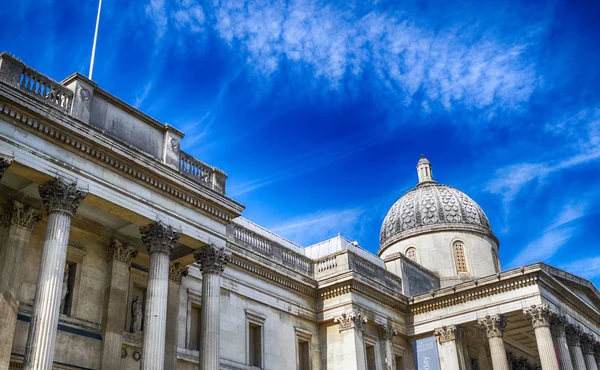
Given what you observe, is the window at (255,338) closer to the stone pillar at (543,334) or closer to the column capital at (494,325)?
the column capital at (494,325)

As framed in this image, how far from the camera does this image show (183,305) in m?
24.2

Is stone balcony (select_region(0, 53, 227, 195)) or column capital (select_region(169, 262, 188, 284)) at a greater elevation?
stone balcony (select_region(0, 53, 227, 195))

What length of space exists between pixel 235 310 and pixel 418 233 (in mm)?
17805

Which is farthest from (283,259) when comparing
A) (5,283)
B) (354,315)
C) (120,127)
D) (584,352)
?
(584,352)

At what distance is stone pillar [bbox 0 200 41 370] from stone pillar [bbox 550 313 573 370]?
868 inches

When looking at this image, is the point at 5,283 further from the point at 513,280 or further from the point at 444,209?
the point at 444,209

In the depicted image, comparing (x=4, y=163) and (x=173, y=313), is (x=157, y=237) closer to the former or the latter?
(x=173, y=313)

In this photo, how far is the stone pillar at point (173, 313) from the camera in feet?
72.7

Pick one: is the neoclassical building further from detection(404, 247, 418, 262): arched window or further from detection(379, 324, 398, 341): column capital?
detection(404, 247, 418, 262): arched window

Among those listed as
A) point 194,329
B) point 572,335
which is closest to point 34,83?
point 194,329

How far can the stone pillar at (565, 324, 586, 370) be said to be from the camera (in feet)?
101

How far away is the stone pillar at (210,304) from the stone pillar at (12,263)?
18.1 ft

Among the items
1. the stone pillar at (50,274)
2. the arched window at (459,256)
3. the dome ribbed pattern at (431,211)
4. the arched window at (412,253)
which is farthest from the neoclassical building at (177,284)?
the dome ribbed pattern at (431,211)

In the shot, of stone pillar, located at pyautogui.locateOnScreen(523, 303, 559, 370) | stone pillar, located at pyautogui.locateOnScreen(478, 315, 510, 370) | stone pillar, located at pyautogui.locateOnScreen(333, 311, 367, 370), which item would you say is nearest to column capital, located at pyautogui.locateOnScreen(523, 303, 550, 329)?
stone pillar, located at pyautogui.locateOnScreen(523, 303, 559, 370)
